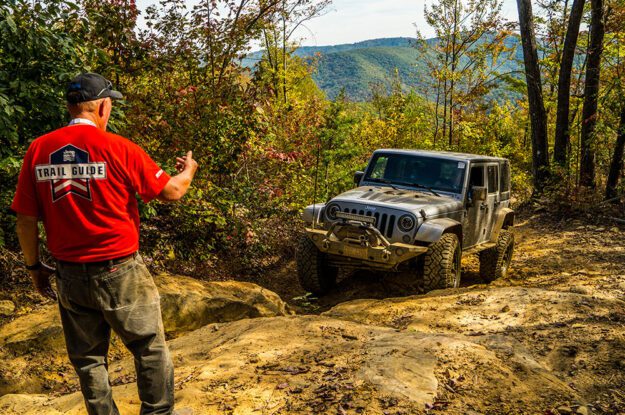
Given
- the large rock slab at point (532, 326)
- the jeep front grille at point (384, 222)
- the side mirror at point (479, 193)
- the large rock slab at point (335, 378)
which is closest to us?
the large rock slab at point (335, 378)

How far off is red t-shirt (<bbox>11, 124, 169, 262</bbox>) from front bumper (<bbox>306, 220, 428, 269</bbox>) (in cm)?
391

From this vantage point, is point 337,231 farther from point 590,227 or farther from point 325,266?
point 590,227

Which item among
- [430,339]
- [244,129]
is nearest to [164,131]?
[244,129]

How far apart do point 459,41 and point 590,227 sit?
8487 millimetres

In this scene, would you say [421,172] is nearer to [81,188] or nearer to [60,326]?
[60,326]

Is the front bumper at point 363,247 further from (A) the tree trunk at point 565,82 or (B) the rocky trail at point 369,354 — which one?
(A) the tree trunk at point 565,82

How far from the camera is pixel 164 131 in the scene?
7113 mm

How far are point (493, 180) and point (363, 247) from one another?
3.09 meters

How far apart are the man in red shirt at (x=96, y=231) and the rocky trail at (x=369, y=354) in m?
0.64

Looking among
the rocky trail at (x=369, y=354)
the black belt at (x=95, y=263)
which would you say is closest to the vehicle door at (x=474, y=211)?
the rocky trail at (x=369, y=354)

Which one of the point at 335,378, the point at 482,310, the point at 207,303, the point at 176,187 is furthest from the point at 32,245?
the point at 482,310

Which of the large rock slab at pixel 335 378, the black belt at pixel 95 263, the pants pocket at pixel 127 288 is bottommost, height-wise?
the large rock slab at pixel 335 378

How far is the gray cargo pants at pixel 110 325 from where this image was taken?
8.45 feet

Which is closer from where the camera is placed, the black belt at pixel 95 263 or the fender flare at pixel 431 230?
the black belt at pixel 95 263
